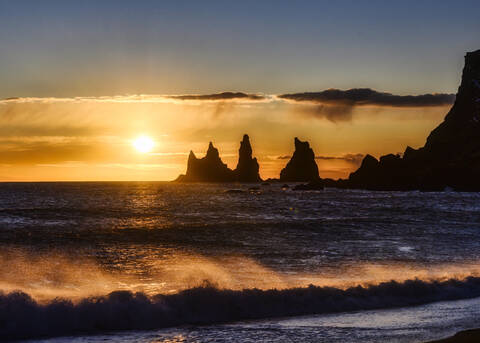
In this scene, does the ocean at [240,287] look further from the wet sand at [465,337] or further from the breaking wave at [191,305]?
the wet sand at [465,337]

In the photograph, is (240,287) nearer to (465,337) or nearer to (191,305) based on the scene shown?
(191,305)

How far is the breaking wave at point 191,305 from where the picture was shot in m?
16.7

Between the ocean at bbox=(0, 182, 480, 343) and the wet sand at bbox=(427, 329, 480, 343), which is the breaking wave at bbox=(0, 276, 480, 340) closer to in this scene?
the ocean at bbox=(0, 182, 480, 343)

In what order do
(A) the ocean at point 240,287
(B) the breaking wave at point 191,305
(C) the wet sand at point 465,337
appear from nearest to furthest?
(C) the wet sand at point 465,337 < (A) the ocean at point 240,287 < (B) the breaking wave at point 191,305

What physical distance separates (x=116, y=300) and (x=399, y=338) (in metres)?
8.72

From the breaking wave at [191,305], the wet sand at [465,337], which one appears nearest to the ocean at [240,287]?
the breaking wave at [191,305]

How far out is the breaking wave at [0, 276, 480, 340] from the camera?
54.6 feet

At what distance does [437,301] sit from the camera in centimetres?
2055

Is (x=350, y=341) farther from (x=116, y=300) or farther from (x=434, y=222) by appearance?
(x=434, y=222)

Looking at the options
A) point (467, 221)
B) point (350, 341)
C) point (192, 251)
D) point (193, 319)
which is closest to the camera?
point (350, 341)

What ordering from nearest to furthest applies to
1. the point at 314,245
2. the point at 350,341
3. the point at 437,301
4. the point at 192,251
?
the point at 350,341, the point at 437,301, the point at 192,251, the point at 314,245

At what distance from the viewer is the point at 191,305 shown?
731 inches

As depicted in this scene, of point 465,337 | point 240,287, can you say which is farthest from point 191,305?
point 465,337

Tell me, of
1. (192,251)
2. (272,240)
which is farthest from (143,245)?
(272,240)
